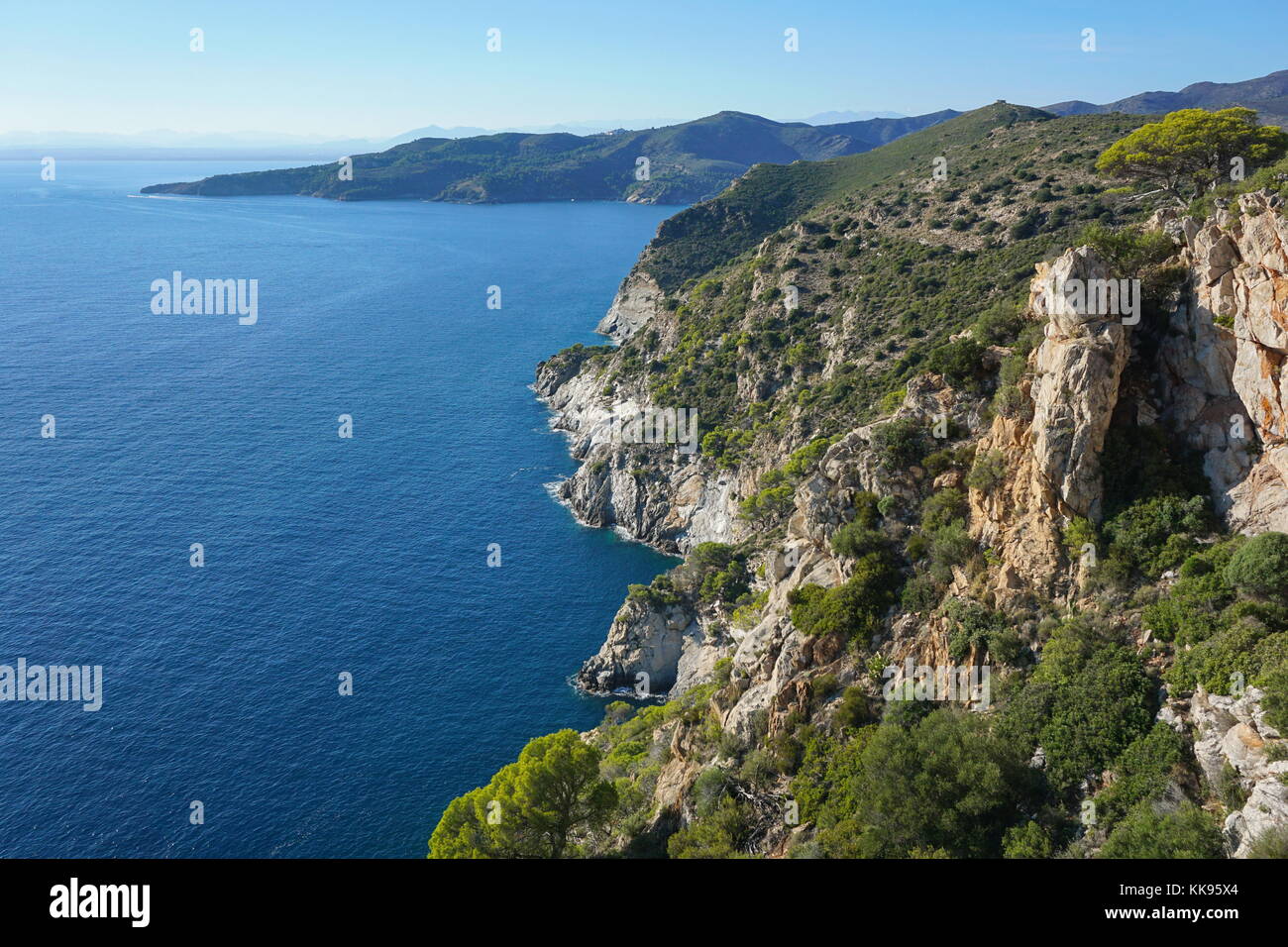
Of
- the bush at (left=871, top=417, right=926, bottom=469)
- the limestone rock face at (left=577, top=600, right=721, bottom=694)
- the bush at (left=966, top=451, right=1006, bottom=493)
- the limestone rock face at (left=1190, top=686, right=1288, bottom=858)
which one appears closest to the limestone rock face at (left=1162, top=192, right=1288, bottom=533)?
the bush at (left=966, top=451, right=1006, bottom=493)

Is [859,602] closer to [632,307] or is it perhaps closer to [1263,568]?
[1263,568]

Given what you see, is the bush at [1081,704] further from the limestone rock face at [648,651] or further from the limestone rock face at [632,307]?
the limestone rock face at [632,307]

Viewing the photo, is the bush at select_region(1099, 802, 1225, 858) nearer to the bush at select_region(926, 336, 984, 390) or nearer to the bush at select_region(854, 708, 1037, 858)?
the bush at select_region(854, 708, 1037, 858)

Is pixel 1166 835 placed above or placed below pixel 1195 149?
below

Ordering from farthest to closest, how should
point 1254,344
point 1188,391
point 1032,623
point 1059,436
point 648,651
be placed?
1. point 648,651
2. point 1032,623
3. point 1188,391
4. point 1059,436
5. point 1254,344

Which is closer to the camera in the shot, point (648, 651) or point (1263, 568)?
point (1263, 568)

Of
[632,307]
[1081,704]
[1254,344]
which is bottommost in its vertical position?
[1081,704]

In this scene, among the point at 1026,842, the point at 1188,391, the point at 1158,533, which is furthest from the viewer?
the point at 1188,391

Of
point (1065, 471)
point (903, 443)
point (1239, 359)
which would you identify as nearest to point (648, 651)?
point (903, 443)
